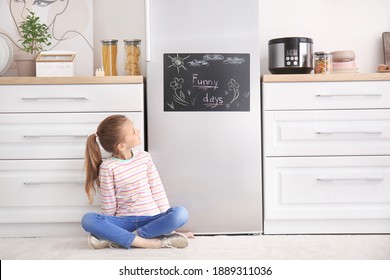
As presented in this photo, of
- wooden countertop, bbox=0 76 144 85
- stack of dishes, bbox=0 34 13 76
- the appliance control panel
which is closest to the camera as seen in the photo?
wooden countertop, bbox=0 76 144 85

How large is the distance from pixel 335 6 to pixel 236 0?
853 mm

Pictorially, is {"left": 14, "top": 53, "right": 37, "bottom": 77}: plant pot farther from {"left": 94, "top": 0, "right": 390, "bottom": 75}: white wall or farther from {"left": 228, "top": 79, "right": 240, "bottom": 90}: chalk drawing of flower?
{"left": 228, "top": 79, "right": 240, "bottom": 90}: chalk drawing of flower

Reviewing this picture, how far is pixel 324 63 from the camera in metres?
3.36

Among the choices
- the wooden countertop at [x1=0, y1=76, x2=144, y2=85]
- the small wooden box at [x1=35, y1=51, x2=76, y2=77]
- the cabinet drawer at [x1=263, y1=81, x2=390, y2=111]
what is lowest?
the cabinet drawer at [x1=263, y1=81, x2=390, y2=111]

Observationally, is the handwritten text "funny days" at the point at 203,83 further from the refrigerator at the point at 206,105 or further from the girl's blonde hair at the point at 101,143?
the girl's blonde hair at the point at 101,143

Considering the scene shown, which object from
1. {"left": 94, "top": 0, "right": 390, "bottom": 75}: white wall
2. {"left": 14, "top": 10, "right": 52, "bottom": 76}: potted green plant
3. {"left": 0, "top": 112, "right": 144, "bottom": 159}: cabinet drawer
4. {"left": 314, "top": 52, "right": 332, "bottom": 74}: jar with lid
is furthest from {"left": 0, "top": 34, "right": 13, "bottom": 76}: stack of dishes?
{"left": 314, "top": 52, "right": 332, "bottom": 74}: jar with lid

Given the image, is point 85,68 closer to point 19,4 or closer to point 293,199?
point 19,4

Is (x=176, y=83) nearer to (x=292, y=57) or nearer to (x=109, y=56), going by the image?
(x=109, y=56)

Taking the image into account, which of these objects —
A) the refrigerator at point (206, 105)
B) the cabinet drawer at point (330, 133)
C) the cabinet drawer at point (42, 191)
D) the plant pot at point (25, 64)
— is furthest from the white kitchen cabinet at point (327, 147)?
the plant pot at point (25, 64)

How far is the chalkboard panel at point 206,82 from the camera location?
315 cm

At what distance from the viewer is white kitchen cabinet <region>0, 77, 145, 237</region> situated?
124 inches

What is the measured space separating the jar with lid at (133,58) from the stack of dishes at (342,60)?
1.10 meters

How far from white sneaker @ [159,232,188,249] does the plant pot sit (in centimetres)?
124
